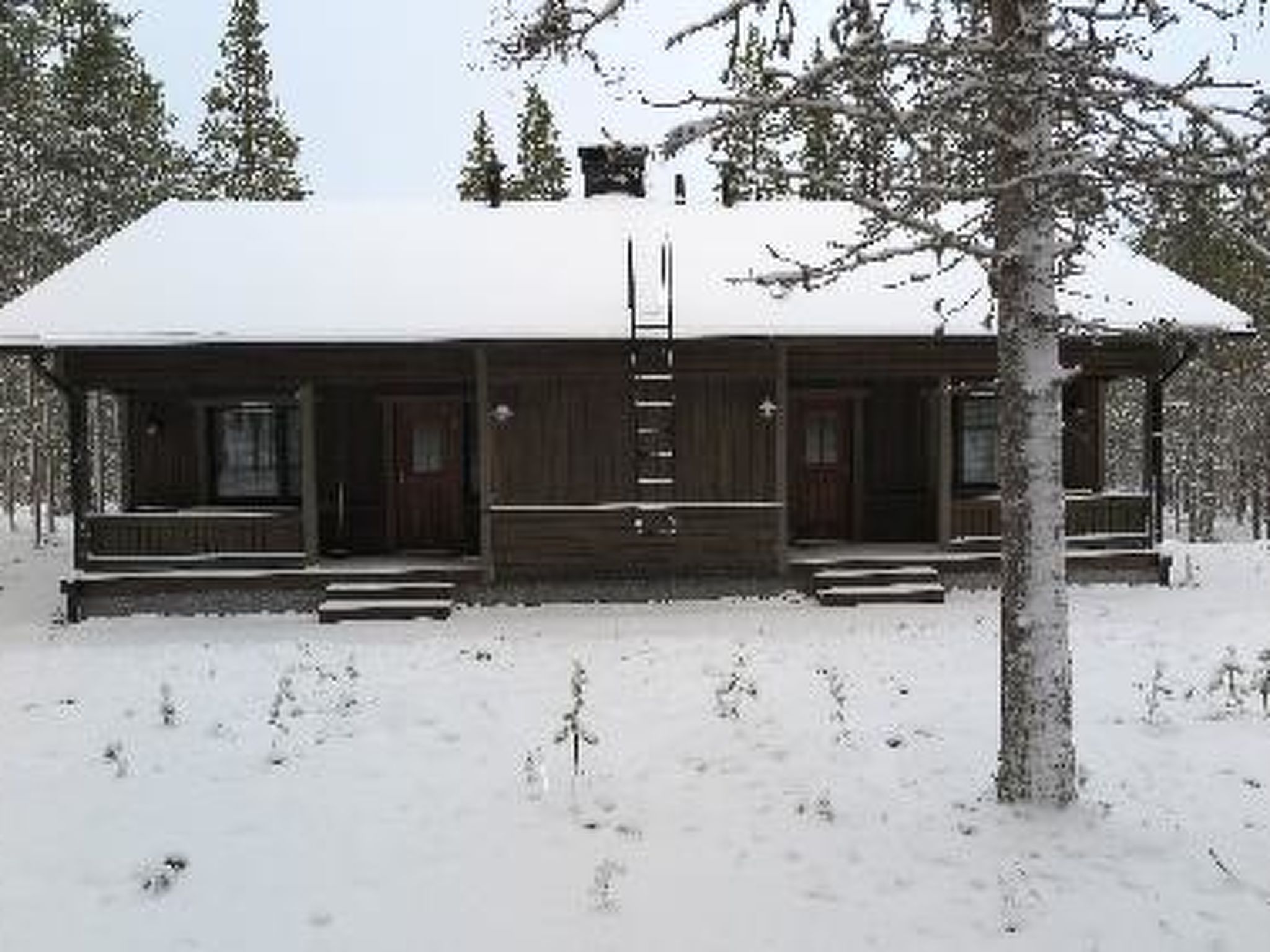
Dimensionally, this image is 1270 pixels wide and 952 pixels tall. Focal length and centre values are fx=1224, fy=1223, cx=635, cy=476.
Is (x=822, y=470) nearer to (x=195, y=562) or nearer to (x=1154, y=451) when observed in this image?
(x=1154, y=451)

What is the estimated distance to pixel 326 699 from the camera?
9383 millimetres

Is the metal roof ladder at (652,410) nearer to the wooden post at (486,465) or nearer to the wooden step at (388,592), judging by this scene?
the wooden post at (486,465)

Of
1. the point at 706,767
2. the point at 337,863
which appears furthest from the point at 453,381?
the point at 337,863

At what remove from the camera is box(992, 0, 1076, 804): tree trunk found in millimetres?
6398

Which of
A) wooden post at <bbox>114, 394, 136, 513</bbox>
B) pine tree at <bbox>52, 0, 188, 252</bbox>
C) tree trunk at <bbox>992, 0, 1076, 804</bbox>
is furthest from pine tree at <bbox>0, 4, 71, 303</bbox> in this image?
tree trunk at <bbox>992, 0, 1076, 804</bbox>

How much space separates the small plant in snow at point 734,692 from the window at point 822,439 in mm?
7044

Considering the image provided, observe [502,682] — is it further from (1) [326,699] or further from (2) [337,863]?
(2) [337,863]

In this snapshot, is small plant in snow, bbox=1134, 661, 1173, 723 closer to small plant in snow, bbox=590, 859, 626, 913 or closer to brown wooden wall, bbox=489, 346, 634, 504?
small plant in snow, bbox=590, 859, 626, 913

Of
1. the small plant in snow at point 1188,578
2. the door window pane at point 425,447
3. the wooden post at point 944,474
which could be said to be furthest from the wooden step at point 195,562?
the small plant in snow at point 1188,578

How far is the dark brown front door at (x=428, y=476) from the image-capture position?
53.6ft

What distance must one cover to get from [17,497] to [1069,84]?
1980 inches

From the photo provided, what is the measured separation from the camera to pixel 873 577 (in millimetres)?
14523

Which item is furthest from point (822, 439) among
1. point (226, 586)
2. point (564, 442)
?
point (226, 586)

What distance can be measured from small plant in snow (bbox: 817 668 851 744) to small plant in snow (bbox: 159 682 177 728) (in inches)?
184
